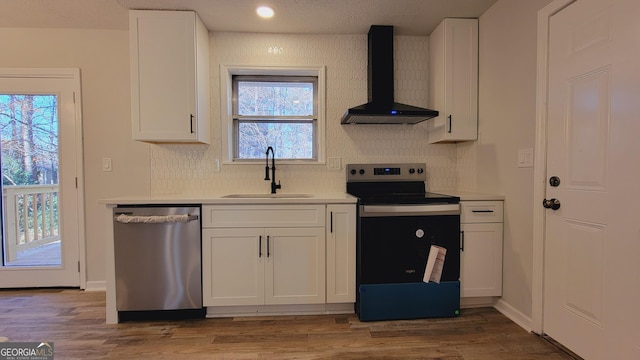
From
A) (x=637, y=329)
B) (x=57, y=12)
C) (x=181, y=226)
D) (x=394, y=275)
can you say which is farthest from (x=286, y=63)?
(x=637, y=329)

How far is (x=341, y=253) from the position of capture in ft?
6.79

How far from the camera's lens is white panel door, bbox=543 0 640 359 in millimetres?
1304

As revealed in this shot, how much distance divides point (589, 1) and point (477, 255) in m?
1.70

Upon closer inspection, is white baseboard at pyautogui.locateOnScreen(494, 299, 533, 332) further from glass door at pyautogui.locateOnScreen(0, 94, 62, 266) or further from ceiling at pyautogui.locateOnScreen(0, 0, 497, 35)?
glass door at pyautogui.locateOnScreen(0, 94, 62, 266)

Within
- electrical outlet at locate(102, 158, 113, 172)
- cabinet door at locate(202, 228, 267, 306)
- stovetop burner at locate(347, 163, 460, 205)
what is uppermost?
electrical outlet at locate(102, 158, 113, 172)

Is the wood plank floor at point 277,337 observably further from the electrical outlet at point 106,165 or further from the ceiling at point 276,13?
the ceiling at point 276,13

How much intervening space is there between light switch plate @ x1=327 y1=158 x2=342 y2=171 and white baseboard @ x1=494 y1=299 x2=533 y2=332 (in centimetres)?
173

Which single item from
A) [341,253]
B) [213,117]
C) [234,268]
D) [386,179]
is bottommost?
[234,268]

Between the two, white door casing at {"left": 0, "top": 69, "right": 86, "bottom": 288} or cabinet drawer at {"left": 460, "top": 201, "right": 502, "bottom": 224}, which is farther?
white door casing at {"left": 0, "top": 69, "right": 86, "bottom": 288}

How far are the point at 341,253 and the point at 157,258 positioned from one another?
1.35 m

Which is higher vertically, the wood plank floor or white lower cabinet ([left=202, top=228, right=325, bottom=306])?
white lower cabinet ([left=202, top=228, right=325, bottom=306])

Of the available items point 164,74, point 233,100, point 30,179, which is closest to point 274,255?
point 233,100

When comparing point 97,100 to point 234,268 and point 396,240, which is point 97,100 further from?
point 396,240

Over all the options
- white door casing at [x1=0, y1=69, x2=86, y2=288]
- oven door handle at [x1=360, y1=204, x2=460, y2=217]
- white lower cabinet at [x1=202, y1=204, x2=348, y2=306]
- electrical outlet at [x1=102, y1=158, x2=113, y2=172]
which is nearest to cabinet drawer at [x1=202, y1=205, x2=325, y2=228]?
white lower cabinet at [x1=202, y1=204, x2=348, y2=306]
